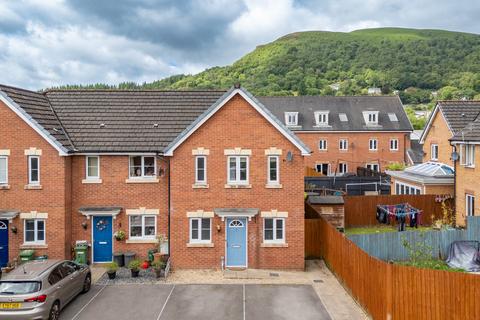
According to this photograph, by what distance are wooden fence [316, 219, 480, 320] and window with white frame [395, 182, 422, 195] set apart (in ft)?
61.9

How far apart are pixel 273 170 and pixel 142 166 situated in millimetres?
6545

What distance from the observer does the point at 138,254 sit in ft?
69.9

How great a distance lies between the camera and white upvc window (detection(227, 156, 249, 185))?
20.8m

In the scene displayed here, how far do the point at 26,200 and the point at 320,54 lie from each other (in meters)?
160

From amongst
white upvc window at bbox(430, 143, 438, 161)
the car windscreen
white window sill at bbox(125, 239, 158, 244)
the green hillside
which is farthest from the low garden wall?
the green hillside

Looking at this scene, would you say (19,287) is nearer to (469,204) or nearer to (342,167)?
(469,204)

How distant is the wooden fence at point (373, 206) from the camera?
29297 mm

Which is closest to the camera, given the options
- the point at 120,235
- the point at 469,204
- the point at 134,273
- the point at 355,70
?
the point at 134,273

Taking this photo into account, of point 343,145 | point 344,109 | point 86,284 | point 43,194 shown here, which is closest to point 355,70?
point 344,109

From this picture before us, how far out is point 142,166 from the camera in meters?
21.6

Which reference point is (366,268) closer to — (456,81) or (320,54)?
(456,81)

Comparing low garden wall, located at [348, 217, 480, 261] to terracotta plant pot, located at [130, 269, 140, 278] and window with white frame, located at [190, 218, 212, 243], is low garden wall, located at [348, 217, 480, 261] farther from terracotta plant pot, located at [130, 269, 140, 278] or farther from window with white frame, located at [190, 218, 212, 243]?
terracotta plant pot, located at [130, 269, 140, 278]

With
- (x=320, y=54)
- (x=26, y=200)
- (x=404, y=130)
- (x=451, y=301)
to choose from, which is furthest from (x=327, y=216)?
(x=320, y=54)

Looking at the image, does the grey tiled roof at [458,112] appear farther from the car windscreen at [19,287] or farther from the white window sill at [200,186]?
the car windscreen at [19,287]
